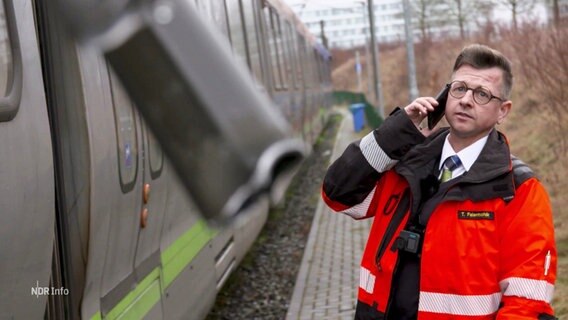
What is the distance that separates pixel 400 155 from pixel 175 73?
7.21 ft

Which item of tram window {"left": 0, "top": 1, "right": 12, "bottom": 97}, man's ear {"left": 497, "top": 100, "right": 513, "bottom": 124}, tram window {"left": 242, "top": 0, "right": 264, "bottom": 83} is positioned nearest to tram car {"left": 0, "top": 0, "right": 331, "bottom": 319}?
tram window {"left": 0, "top": 1, "right": 12, "bottom": 97}

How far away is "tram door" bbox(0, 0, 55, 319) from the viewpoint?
8.78ft

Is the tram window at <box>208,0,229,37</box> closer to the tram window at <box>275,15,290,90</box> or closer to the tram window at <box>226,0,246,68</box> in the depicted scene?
the tram window at <box>226,0,246,68</box>

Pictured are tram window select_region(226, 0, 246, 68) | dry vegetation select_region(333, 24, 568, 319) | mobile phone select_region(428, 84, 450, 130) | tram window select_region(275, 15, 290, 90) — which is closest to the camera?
mobile phone select_region(428, 84, 450, 130)

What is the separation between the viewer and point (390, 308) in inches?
119

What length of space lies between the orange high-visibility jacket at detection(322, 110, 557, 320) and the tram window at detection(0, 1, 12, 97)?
4.19 feet

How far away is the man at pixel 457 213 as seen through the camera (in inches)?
114

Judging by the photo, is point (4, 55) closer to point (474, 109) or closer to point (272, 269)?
point (474, 109)

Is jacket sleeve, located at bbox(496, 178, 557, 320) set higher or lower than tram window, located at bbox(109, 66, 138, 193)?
lower

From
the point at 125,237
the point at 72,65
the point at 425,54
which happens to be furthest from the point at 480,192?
the point at 425,54

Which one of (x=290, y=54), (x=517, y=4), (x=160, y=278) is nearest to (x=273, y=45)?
(x=290, y=54)

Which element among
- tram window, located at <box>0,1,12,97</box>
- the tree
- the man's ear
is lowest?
the tree

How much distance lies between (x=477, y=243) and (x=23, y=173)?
4.75 ft

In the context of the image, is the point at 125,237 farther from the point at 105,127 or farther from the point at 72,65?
the point at 72,65
